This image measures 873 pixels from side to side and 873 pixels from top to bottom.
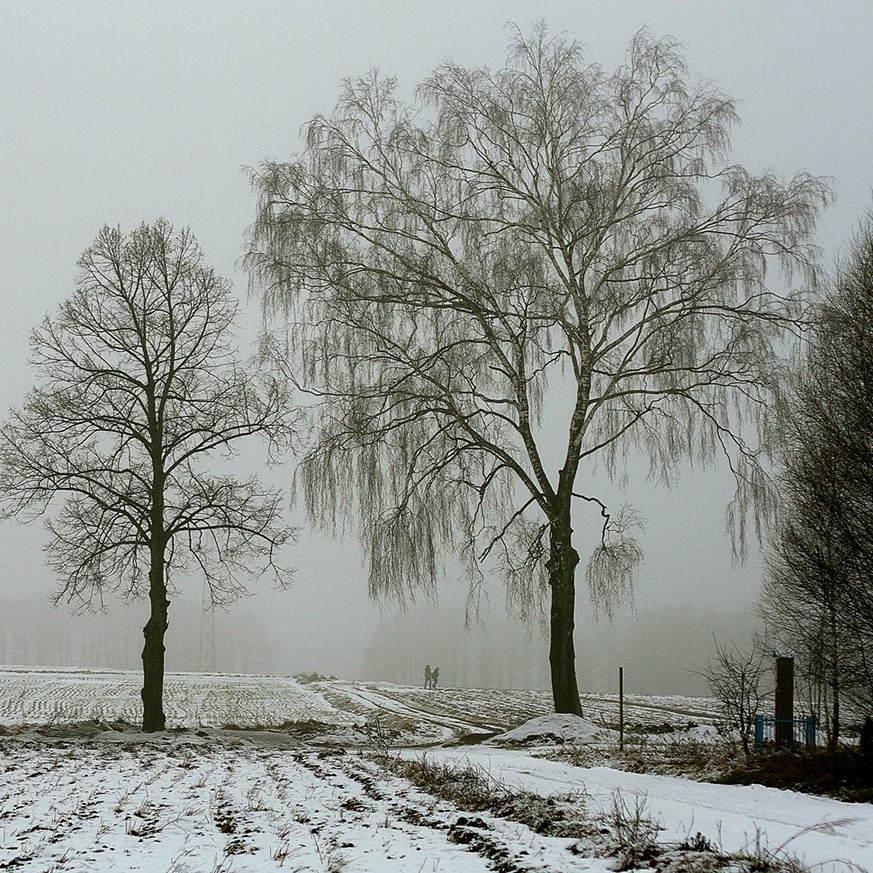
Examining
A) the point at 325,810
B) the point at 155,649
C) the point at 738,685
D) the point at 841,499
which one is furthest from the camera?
the point at 155,649

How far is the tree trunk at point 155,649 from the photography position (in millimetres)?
17281

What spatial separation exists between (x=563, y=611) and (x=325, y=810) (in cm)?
962

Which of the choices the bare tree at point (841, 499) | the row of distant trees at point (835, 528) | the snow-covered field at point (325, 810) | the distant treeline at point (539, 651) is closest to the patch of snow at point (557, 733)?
the snow-covered field at point (325, 810)

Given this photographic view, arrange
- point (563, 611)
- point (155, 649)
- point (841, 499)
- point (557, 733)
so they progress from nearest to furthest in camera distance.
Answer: point (841, 499) → point (557, 733) → point (563, 611) → point (155, 649)

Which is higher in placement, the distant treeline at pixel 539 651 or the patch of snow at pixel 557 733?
the patch of snow at pixel 557 733

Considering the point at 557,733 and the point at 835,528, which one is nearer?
the point at 835,528

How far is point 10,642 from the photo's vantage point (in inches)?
4515

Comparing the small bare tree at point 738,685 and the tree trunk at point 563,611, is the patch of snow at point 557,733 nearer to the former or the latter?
the tree trunk at point 563,611

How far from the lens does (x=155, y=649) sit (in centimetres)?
1742

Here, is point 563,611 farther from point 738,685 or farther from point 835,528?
point 835,528

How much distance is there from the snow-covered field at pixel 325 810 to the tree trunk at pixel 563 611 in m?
0.90

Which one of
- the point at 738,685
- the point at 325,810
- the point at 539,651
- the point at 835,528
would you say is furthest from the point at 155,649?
the point at 539,651

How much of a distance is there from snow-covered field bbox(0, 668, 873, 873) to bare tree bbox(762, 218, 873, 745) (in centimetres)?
318

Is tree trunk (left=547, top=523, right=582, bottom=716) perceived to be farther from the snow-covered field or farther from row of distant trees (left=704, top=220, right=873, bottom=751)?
row of distant trees (left=704, top=220, right=873, bottom=751)
